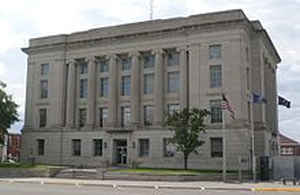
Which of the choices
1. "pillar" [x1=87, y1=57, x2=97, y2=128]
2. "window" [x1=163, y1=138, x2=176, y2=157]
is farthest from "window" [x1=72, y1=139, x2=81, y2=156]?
"window" [x1=163, y1=138, x2=176, y2=157]

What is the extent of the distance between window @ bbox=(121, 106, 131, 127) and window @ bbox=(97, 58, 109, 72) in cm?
649

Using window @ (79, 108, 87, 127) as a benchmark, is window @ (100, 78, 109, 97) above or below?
above

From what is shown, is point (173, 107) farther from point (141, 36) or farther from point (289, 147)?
point (289, 147)

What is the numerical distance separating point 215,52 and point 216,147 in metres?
11.8

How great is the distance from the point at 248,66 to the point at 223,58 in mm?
4247

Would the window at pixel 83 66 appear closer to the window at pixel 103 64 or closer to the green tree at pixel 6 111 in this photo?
the window at pixel 103 64

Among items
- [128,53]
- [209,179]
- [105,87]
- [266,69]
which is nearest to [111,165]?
[105,87]

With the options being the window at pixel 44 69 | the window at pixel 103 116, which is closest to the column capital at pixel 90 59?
the window at pixel 103 116

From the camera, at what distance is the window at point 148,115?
61.1 meters

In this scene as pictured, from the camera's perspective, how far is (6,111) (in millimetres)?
61625

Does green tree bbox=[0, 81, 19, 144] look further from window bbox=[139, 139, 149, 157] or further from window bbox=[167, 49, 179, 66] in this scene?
window bbox=[167, 49, 179, 66]

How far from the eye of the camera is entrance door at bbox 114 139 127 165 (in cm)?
6156

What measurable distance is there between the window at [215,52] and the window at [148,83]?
9134 mm

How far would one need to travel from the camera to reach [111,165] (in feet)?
199
